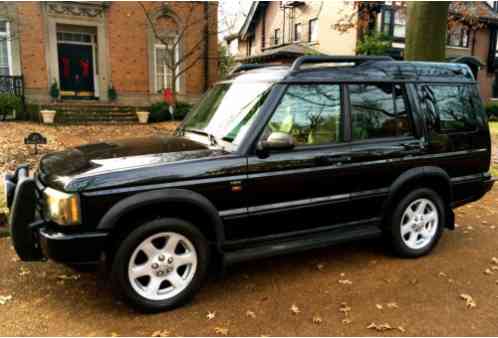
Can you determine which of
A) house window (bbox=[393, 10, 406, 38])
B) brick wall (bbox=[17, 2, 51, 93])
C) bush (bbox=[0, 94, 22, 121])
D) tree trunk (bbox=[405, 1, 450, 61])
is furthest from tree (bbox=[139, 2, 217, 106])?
house window (bbox=[393, 10, 406, 38])

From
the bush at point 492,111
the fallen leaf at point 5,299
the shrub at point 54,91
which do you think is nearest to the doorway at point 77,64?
the shrub at point 54,91

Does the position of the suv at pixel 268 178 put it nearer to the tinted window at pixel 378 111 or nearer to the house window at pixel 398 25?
the tinted window at pixel 378 111

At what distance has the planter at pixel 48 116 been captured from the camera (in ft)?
50.7

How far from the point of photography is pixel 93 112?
1697cm

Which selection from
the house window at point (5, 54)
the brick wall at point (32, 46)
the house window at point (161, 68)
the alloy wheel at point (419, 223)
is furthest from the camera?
the house window at point (161, 68)

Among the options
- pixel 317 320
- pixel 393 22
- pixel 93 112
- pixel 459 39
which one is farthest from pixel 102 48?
pixel 459 39

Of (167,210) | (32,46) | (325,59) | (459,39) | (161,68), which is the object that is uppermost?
(459,39)

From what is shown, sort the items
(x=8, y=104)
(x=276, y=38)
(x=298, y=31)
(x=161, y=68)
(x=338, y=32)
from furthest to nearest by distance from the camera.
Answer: (x=276, y=38) < (x=298, y=31) < (x=338, y=32) < (x=161, y=68) < (x=8, y=104)

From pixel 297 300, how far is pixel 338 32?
2387cm

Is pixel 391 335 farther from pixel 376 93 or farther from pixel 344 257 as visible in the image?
pixel 376 93

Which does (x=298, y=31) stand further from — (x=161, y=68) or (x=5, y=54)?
(x=5, y=54)

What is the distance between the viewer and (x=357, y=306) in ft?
12.6

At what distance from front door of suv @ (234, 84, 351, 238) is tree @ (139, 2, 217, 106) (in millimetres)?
14763

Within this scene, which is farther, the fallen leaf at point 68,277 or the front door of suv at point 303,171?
the fallen leaf at point 68,277
